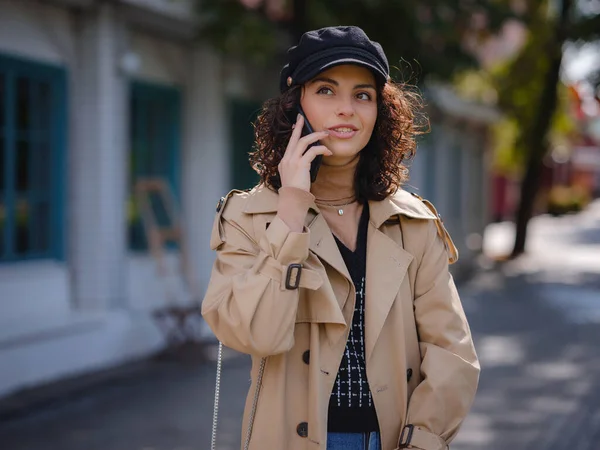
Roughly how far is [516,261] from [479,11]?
12127 mm

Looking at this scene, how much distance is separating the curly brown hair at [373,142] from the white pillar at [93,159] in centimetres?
623

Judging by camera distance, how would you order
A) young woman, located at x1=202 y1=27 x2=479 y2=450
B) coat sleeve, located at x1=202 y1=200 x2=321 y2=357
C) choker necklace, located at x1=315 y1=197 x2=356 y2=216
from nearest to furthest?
coat sleeve, located at x1=202 y1=200 x2=321 y2=357 → young woman, located at x1=202 y1=27 x2=479 y2=450 → choker necklace, located at x1=315 y1=197 x2=356 y2=216

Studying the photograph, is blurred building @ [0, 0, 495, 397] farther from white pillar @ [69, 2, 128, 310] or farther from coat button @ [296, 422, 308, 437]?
coat button @ [296, 422, 308, 437]

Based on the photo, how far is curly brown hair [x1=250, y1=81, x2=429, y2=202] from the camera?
2549 millimetres

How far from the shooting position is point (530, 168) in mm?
22500

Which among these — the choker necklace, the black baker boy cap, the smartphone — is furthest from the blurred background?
the black baker boy cap

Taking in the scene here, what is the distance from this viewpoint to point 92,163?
8.70 m

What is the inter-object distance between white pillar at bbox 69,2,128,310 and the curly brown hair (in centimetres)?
623

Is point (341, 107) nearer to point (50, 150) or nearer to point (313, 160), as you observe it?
point (313, 160)

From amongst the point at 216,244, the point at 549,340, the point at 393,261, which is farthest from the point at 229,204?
the point at 549,340

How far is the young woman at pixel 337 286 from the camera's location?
2.35 meters

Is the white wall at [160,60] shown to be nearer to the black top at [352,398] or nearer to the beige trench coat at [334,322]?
the beige trench coat at [334,322]

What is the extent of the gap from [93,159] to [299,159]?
660cm

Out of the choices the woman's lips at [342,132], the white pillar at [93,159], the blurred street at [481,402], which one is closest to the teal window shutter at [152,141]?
the white pillar at [93,159]
